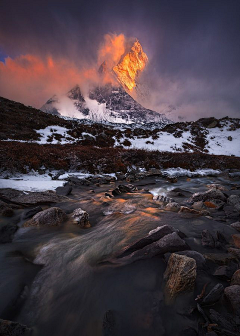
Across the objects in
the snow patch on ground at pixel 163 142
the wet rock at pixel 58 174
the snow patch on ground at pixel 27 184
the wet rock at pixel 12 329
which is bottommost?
the wet rock at pixel 12 329

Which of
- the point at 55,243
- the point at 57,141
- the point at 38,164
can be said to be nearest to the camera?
the point at 55,243

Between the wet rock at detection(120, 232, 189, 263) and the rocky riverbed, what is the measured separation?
2 cm

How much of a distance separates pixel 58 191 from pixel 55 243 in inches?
175

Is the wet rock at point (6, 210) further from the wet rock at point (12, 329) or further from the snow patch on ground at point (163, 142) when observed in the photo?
the snow patch on ground at point (163, 142)

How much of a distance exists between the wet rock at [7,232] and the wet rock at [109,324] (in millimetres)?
3047

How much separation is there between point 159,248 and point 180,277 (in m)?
0.67

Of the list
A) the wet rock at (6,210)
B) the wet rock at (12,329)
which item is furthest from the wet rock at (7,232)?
the wet rock at (12,329)

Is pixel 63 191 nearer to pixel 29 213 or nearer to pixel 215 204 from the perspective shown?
pixel 29 213

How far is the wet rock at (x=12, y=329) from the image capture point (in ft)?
5.26

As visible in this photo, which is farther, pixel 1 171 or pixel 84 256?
pixel 1 171

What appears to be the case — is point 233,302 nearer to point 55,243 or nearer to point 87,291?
point 87,291

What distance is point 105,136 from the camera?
25688mm

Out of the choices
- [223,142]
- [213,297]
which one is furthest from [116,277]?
[223,142]

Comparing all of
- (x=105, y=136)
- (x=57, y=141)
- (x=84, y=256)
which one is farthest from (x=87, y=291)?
(x=105, y=136)
